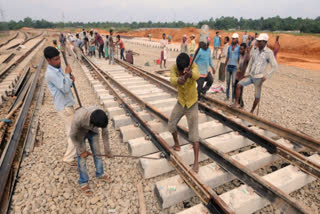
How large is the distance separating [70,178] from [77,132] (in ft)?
3.87

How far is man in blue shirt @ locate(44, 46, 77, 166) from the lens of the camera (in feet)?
10.4

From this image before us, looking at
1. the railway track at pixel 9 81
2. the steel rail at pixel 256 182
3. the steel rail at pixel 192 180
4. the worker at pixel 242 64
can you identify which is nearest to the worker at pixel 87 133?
the steel rail at pixel 192 180

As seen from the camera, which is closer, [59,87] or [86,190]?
[86,190]

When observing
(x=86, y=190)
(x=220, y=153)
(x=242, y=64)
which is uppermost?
(x=242, y=64)

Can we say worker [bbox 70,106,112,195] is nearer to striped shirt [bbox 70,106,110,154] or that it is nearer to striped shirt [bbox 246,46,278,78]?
striped shirt [bbox 70,106,110,154]

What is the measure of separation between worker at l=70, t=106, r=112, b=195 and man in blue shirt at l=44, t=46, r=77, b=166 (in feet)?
2.41

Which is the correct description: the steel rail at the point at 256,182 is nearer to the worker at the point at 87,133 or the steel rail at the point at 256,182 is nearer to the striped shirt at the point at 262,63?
the worker at the point at 87,133

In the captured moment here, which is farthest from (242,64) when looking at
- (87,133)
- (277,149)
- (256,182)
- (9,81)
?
(9,81)

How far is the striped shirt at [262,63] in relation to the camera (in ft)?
15.6

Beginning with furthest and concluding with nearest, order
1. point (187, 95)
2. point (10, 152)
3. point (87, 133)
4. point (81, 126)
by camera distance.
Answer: point (10, 152), point (187, 95), point (87, 133), point (81, 126)

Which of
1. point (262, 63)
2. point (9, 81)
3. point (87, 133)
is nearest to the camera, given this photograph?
point (87, 133)

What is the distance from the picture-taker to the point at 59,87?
10.6ft

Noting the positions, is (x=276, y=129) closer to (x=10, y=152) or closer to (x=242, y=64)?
(x=242, y=64)

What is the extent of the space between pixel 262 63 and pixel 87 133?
4470 mm
